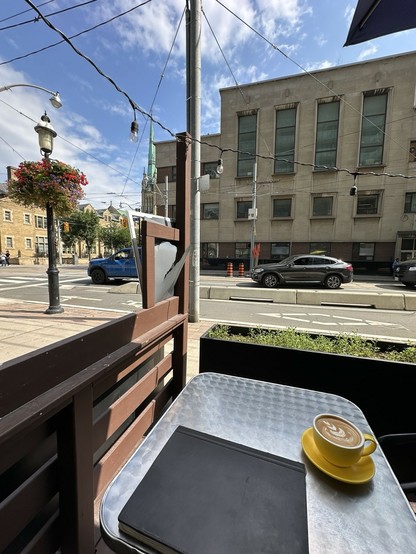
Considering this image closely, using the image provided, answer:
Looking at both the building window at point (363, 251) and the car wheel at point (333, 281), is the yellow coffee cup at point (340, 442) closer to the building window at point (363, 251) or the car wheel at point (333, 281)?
the car wheel at point (333, 281)

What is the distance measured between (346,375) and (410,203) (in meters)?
21.8

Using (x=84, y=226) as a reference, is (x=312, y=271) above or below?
below

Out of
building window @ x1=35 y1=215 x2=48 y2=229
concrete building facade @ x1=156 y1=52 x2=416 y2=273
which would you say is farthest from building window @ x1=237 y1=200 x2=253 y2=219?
building window @ x1=35 y1=215 x2=48 y2=229

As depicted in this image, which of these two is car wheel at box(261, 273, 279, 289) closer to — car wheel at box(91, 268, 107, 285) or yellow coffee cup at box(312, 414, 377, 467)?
car wheel at box(91, 268, 107, 285)

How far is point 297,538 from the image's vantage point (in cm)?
73

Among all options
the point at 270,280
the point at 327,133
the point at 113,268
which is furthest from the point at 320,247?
the point at 113,268

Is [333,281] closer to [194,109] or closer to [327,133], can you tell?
[194,109]

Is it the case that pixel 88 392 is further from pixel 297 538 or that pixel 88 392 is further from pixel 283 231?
pixel 283 231

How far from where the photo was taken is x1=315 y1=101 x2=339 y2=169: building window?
62.7ft

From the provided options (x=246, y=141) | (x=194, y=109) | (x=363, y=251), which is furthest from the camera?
(x=246, y=141)

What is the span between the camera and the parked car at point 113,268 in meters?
12.7

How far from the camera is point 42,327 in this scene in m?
5.43

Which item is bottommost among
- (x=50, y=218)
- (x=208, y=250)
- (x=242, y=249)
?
(x=208, y=250)

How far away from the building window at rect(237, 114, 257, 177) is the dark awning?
65.8ft
